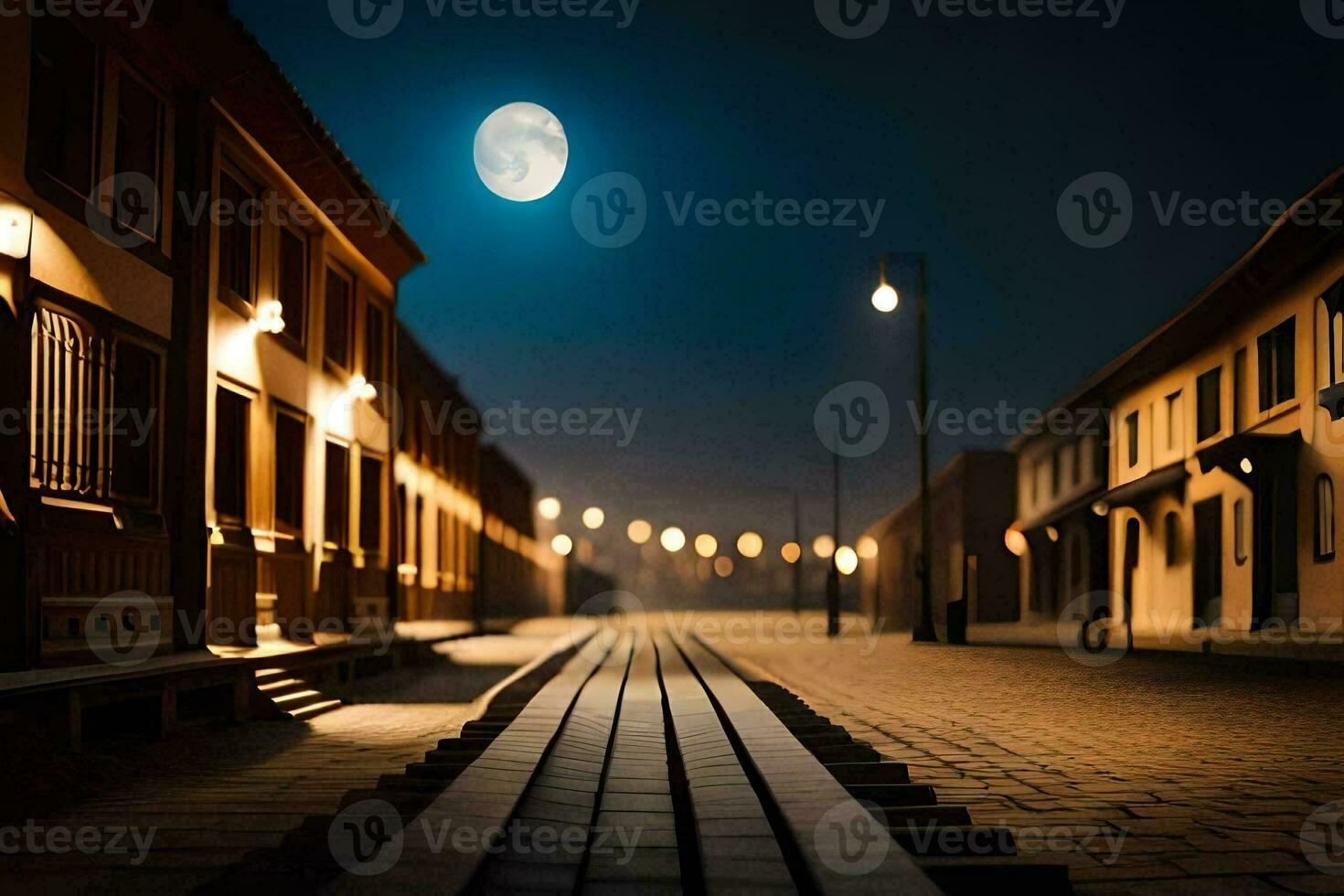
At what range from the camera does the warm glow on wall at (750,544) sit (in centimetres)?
4522

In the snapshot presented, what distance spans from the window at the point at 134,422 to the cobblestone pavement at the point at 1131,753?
758 centimetres

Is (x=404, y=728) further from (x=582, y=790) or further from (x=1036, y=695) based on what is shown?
(x=1036, y=695)

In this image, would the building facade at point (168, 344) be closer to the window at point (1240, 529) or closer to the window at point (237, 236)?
the window at point (237, 236)

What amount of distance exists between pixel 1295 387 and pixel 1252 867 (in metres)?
14.9

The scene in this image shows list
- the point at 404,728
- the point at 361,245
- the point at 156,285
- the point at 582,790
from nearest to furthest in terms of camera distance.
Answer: the point at 582,790 → the point at 404,728 → the point at 156,285 → the point at 361,245

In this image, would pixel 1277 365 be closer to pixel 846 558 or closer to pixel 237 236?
pixel 237 236

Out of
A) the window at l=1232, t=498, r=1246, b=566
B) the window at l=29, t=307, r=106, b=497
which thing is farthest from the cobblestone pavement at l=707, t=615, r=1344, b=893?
the window at l=29, t=307, r=106, b=497

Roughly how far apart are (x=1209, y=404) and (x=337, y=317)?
15462 mm

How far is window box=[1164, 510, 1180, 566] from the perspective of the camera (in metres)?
23.6

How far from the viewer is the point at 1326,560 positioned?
17.2 m

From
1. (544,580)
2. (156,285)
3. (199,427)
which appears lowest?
(544,580)

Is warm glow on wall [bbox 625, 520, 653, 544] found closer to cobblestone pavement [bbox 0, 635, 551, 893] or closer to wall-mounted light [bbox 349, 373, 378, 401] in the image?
wall-mounted light [bbox 349, 373, 378, 401]

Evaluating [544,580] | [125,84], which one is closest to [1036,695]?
[125,84]

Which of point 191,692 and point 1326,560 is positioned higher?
point 1326,560
